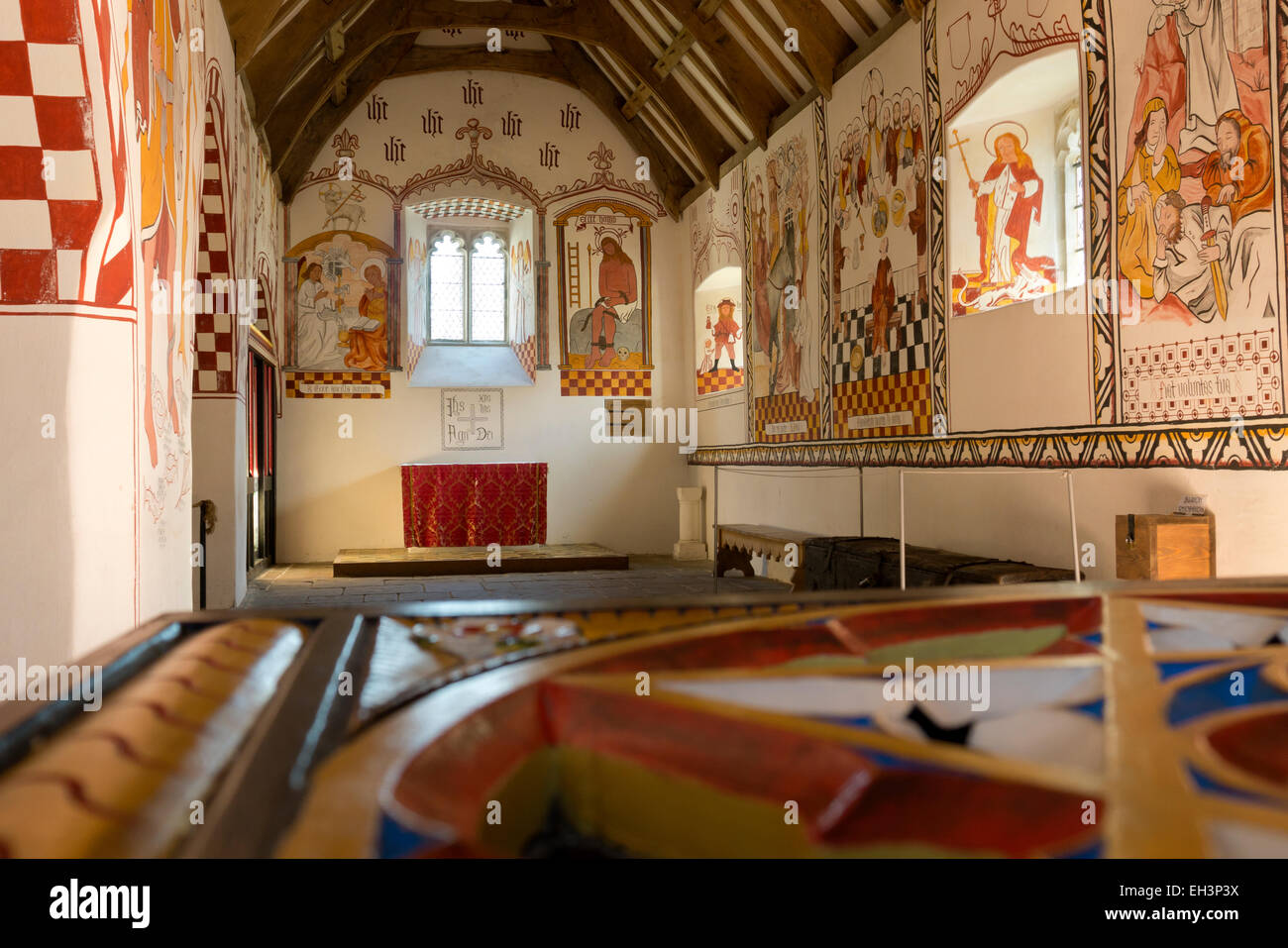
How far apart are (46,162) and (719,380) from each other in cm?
816

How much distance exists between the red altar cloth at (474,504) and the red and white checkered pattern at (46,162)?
7480mm

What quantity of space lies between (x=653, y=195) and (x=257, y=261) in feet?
15.5

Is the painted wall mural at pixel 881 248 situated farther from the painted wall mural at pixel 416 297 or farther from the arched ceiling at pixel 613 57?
the painted wall mural at pixel 416 297

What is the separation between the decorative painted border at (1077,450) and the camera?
3.93 metres

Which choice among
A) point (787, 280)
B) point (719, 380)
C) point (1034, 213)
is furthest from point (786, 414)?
point (1034, 213)

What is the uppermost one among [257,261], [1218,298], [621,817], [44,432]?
[257,261]

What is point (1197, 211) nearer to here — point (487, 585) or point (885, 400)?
point (885, 400)

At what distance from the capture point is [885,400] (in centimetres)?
693

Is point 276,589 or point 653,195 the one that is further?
point 653,195

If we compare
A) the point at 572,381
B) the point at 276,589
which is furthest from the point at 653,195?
the point at 276,589

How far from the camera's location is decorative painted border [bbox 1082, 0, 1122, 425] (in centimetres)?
473

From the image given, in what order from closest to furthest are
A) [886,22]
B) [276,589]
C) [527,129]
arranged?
[886,22]
[276,589]
[527,129]
